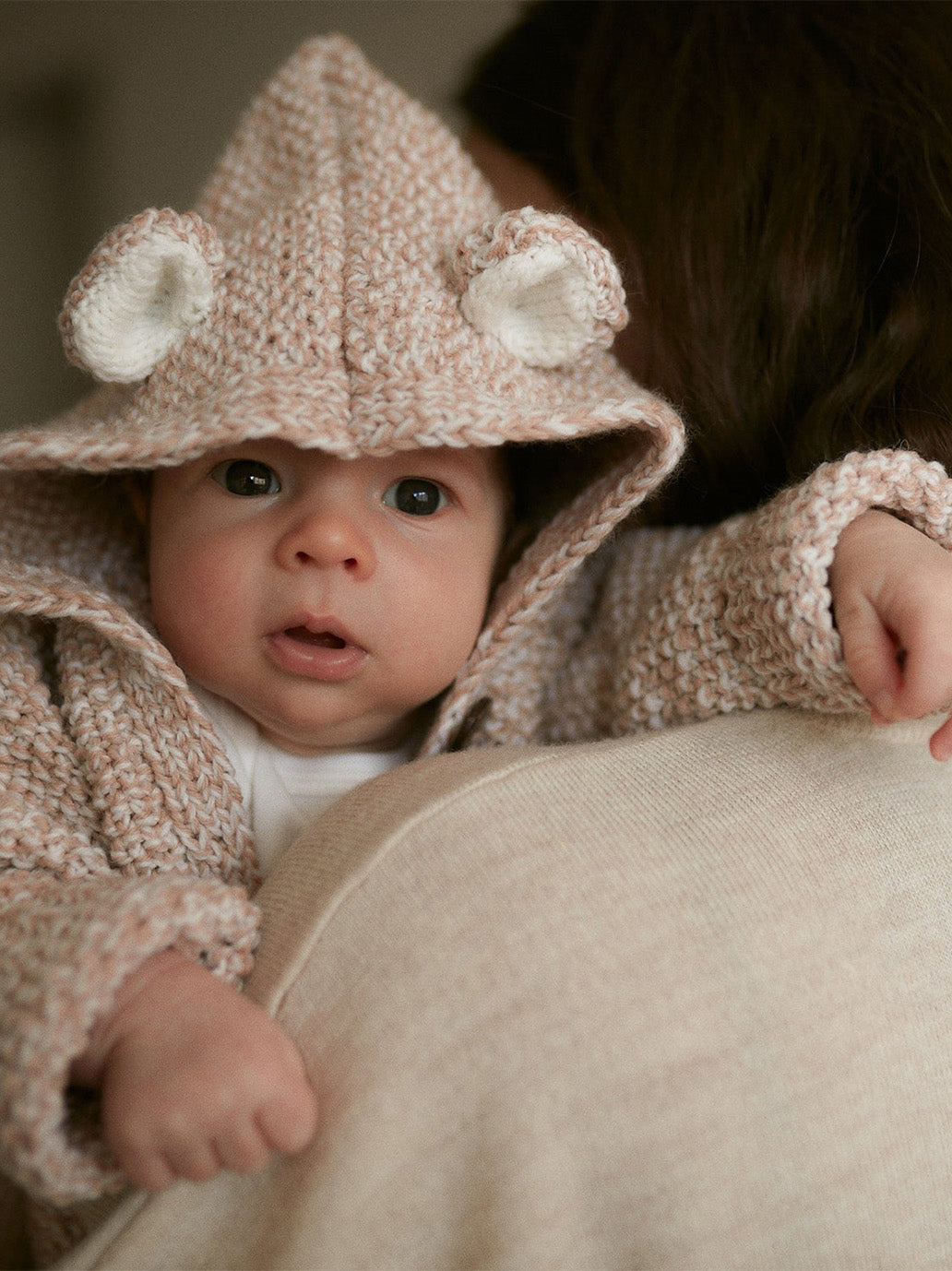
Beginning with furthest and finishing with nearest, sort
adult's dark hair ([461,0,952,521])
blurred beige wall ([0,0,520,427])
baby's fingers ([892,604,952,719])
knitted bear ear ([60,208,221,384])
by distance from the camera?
blurred beige wall ([0,0,520,427]) → adult's dark hair ([461,0,952,521]) → knitted bear ear ([60,208,221,384]) → baby's fingers ([892,604,952,719])

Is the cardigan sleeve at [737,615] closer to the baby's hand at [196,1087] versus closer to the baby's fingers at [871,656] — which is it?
the baby's fingers at [871,656]

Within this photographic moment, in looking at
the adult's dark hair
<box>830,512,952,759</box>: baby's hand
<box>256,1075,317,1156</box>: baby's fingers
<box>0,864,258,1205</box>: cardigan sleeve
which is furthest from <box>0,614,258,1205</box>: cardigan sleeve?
the adult's dark hair

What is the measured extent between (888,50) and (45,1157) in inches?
48.0

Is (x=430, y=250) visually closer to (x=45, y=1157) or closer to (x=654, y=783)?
(x=654, y=783)

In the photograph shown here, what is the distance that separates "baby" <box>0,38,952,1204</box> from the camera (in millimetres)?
778

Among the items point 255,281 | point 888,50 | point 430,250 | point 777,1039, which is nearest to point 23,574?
point 255,281

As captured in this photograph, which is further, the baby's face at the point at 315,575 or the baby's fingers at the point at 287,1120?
the baby's face at the point at 315,575

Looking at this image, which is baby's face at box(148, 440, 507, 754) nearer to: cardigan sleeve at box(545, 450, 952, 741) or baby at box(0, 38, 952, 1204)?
baby at box(0, 38, 952, 1204)

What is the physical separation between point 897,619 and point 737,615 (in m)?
0.16

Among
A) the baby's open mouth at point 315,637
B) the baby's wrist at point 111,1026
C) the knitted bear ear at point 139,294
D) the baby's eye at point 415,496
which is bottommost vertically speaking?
the baby's wrist at point 111,1026

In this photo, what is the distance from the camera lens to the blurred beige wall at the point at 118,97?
140 cm

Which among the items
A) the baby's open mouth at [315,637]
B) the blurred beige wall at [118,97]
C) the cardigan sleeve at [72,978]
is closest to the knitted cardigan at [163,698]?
the cardigan sleeve at [72,978]

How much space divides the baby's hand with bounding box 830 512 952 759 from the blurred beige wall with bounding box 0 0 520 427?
87 centimetres

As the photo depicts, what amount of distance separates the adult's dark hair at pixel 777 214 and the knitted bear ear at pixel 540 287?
0.26m
